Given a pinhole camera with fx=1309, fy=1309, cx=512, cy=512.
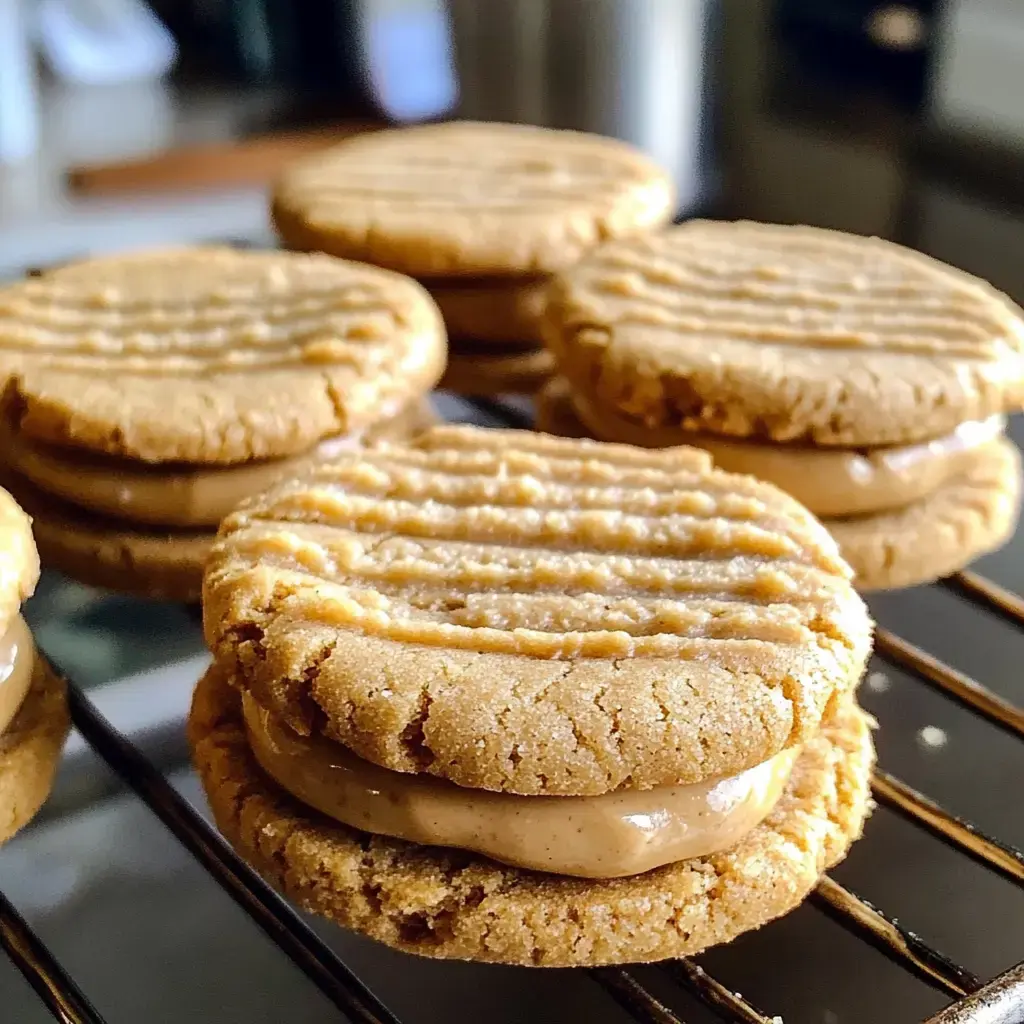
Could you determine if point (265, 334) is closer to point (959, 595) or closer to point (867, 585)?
point (867, 585)

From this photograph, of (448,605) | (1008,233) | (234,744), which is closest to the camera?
(448,605)

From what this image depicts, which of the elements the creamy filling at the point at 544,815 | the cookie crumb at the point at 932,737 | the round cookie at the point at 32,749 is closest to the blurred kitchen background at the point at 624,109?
the cookie crumb at the point at 932,737

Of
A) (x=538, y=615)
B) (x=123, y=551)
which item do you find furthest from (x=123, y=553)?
(x=538, y=615)

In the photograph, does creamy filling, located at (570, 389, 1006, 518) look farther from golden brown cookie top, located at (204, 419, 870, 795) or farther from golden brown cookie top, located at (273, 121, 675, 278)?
golden brown cookie top, located at (273, 121, 675, 278)

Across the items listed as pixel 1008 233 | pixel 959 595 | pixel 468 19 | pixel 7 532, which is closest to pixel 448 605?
pixel 7 532

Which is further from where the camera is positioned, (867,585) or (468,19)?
(468,19)

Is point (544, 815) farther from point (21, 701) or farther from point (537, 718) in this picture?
point (21, 701)

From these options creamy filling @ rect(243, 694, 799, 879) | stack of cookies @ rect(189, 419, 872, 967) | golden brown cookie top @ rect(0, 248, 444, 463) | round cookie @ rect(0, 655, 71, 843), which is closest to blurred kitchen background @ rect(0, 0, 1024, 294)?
golden brown cookie top @ rect(0, 248, 444, 463)
